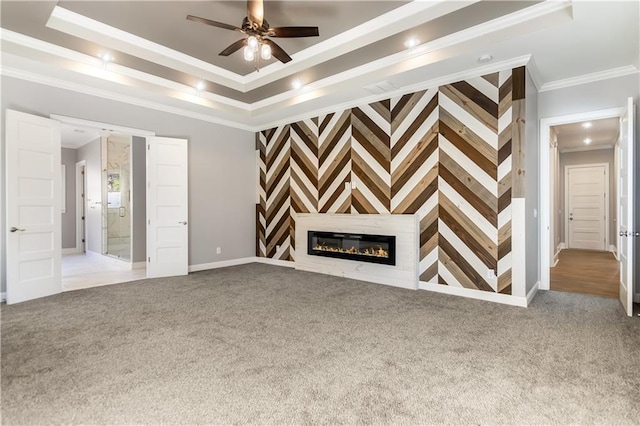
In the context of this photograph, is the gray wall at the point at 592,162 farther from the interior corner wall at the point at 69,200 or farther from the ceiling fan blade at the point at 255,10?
the interior corner wall at the point at 69,200

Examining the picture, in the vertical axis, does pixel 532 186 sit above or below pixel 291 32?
below

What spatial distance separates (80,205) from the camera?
8547 millimetres

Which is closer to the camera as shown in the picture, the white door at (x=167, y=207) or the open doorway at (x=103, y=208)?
the white door at (x=167, y=207)

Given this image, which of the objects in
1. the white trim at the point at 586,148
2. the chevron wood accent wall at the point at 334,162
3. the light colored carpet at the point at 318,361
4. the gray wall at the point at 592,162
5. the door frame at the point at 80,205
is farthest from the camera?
the door frame at the point at 80,205

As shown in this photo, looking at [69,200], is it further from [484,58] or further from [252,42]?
[484,58]

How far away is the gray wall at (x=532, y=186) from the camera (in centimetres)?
394

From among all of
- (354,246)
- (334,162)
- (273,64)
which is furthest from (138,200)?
(354,246)

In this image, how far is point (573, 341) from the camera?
2.78 metres

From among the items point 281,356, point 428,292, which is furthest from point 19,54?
point 428,292

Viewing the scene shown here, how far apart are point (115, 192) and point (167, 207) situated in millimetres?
2790

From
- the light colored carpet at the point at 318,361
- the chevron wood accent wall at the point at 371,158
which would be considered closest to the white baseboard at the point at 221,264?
the light colored carpet at the point at 318,361

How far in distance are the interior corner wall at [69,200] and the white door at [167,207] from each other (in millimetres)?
4654

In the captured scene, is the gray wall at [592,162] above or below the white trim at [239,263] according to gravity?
above

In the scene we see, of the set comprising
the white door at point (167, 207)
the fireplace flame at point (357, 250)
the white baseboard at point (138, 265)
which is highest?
the white door at point (167, 207)
